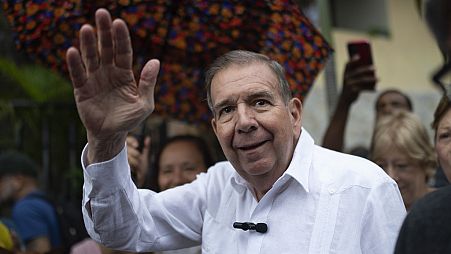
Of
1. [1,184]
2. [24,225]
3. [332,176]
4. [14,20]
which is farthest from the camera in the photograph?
[1,184]

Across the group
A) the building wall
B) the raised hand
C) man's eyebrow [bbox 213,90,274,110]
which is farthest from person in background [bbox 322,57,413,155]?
the building wall

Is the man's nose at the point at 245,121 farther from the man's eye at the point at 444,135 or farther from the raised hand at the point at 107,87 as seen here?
the man's eye at the point at 444,135

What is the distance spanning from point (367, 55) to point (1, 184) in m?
3.14

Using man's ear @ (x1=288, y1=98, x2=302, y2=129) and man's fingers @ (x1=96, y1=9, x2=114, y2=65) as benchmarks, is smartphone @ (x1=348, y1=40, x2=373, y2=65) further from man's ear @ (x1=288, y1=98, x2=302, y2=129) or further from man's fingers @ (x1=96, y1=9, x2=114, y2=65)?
man's fingers @ (x1=96, y1=9, x2=114, y2=65)

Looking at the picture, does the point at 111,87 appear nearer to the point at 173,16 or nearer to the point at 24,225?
the point at 173,16

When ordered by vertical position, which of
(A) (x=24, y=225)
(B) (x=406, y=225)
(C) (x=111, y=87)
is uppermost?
(C) (x=111, y=87)

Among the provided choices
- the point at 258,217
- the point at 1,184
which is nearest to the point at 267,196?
the point at 258,217

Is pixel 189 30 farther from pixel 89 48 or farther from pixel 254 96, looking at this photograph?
pixel 89 48

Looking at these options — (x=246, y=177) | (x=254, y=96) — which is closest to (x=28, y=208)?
(x=246, y=177)

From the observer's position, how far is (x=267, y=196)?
2555 millimetres

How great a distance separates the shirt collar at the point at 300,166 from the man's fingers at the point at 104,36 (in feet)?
2.50

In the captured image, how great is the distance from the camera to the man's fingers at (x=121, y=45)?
2.11m

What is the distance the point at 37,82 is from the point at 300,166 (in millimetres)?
5914

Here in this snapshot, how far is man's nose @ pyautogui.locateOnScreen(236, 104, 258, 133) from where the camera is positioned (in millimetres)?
2516
